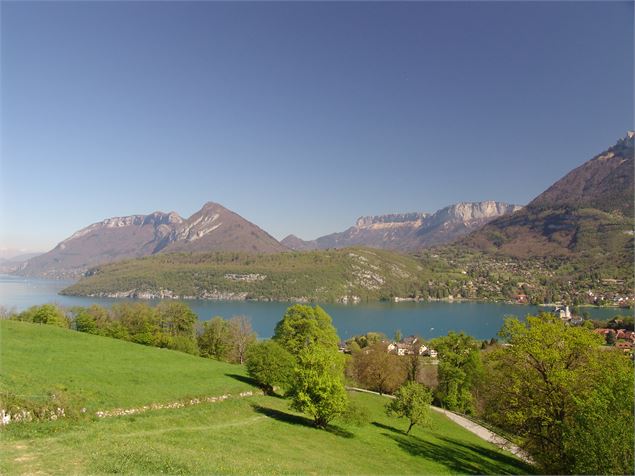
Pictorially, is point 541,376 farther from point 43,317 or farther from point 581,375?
point 43,317

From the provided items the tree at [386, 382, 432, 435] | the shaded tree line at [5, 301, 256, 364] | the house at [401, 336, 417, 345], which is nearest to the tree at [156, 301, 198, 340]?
the shaded tree line at [5, 301, 256, 364]

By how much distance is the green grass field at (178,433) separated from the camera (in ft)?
52.5

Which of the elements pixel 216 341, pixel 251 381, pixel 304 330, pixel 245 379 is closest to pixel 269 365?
pixel 251 381

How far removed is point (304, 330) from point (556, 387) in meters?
38.7

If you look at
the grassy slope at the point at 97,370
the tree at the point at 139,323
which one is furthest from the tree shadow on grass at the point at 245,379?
the tree at the point at 139,323

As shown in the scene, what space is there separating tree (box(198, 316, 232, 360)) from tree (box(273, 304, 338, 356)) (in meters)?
22.4

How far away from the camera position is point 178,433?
22594 mm

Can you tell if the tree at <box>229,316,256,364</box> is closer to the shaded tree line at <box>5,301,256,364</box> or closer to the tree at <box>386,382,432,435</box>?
the shaded tree line at <box>5,301,256,364</box>

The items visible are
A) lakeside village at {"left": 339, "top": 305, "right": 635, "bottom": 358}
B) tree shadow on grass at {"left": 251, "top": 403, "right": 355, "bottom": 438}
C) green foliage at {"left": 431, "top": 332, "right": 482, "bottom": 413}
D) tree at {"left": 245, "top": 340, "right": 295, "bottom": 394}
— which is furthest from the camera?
lakeside village at {"left": 339, "top": 305, "right": 635, "bottom": 358}

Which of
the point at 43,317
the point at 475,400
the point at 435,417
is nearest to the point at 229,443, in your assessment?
the point at 435,417

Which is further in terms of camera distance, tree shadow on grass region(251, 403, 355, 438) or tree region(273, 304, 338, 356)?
tree region(273, 304, 338, 356)

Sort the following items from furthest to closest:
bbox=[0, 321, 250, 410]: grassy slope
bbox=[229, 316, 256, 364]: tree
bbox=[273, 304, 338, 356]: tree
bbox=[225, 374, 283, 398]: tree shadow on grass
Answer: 1. bbox=[229, 316, 256, 364]: tree
2. bbox=[273, 304, 338, 356]: tree
3. bbox=[225, 374, 283, 398]: tree shadow on grass
4. bbox=[0, 321, 250, 410]: grassy slope

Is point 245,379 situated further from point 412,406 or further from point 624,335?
point 624,335

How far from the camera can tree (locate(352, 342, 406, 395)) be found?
216ft
